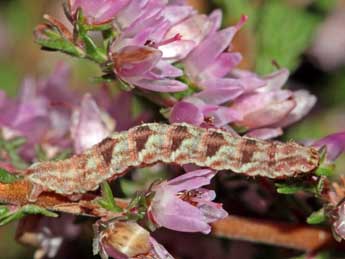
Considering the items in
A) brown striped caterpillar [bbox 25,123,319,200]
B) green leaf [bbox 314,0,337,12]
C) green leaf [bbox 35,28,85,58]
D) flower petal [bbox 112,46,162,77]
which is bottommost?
green leaf [bbox 314,0,337,12]

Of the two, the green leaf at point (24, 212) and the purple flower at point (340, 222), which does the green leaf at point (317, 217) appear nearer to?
the purple flower at point (340, 222)

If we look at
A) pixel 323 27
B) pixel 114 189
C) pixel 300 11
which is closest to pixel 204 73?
pixel 114 189

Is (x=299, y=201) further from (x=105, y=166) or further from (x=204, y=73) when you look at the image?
(x=105, y=166)

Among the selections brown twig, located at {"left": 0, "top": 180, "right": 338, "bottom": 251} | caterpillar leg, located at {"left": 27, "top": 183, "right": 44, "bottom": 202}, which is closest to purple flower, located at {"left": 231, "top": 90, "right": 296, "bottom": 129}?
brown twig, located at {"left": 0, "top": 180, "right": 338, "bottom": 251}

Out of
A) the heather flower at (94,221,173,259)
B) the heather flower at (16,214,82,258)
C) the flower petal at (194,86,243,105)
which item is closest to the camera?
the heather flower at (94,221,173,259)

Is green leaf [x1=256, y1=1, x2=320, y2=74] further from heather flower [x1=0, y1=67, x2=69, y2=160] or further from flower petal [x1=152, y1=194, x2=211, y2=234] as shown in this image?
flower petal [x1=152, y1=194, x2=211, y2=234]

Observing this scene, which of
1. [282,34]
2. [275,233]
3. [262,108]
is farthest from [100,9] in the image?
[282,34]
